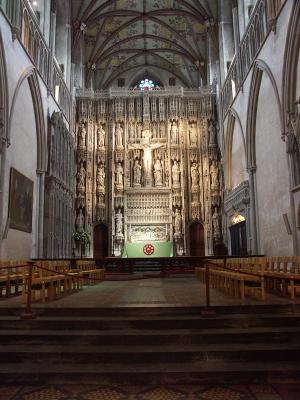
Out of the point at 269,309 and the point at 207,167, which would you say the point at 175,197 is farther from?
the point at 269,309

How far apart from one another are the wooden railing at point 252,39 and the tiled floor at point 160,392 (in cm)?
1399

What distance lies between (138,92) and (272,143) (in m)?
15.3

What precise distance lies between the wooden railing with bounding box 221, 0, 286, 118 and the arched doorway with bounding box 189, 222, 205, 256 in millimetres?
8927

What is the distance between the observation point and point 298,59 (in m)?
13.5

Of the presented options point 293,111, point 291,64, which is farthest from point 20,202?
point 291,64

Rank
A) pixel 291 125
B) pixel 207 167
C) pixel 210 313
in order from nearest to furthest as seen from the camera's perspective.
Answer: pixel 210 313
pixel 291 125
pixel 207 167

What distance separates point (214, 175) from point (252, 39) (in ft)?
34.3

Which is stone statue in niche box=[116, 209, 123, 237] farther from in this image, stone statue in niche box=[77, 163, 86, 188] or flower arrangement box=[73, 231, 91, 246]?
stone statue in niche box=[77, 163, 86, 188]

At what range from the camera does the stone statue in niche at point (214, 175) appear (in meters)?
26.8

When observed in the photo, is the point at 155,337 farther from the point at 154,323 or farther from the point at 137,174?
the point at 137,174

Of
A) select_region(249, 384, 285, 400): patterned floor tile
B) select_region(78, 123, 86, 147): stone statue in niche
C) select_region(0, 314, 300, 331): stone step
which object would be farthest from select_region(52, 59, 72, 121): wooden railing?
select_region(249, 384, 285, 400): patterned floor tile

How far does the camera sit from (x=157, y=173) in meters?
27.8

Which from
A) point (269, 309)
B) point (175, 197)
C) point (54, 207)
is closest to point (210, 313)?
point (269, 309)

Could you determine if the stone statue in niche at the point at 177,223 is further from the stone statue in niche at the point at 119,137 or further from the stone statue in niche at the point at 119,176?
the stone statue in niche at the point at 119,137
